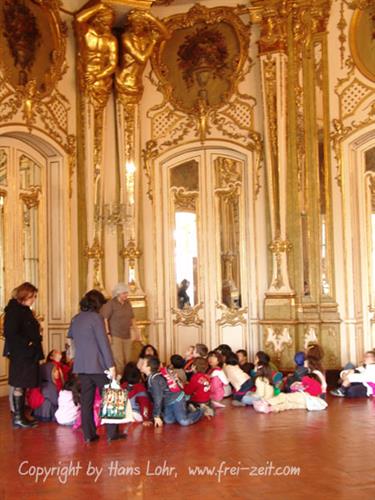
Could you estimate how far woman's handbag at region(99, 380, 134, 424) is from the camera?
6418mm

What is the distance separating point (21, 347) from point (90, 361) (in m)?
1.19

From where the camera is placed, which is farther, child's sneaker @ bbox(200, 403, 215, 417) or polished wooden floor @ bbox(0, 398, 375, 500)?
child's sneaker @ bbox(200, 403, 215, 417)

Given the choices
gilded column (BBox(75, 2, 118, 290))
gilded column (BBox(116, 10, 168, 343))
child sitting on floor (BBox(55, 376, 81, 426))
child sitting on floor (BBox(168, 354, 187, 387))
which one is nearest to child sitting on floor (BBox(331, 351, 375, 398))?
child sitting on floor (BBox(168, 354, 187, 387))

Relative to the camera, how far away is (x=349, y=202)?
10633 millimetres

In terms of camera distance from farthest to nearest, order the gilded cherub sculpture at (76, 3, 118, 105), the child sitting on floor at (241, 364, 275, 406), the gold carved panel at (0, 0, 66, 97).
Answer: the gilded cherub sculpture at (76, 3, 118, 105)
the gold carved panel at (0, 0, 66, 97)
the child sitting on floor at (241, 364, 275, 406)

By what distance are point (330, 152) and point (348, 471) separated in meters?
6.22

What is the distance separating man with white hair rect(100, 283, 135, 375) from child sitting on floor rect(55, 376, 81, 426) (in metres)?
1.51

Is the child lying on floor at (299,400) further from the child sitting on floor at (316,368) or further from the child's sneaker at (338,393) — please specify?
the child's sneaker at (338,393)

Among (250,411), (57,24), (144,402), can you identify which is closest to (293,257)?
(250,411)

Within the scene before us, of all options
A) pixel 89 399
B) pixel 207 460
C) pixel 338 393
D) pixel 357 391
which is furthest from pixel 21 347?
pixel 357 391

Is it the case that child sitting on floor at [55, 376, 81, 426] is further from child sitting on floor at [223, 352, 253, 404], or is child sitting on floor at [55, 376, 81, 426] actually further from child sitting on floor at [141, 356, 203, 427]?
child sitting on floor at [223, 352, 253, 404]

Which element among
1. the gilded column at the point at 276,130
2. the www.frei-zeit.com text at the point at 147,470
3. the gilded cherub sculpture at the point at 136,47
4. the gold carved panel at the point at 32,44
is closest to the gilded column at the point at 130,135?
the gilded cherub sculpture at the point at 136,47

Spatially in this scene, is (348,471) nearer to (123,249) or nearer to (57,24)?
(123,249)

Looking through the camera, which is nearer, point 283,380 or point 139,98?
point 283,380
